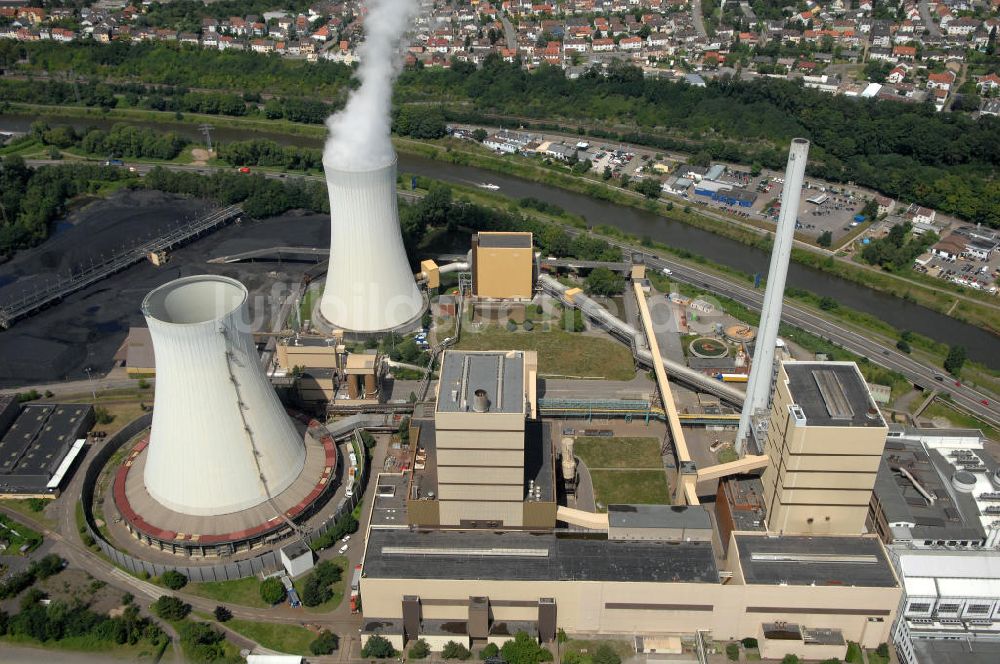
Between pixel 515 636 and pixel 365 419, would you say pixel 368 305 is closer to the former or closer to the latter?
pixel 365 419

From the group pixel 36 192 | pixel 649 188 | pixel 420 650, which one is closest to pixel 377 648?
pixel 420 650

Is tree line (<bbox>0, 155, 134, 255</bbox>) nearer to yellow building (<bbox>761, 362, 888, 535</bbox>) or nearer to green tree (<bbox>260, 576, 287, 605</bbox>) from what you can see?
green tree (<bbox>260, 576, 287, 605</bbox>)

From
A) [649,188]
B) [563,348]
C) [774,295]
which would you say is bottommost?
[563,348]

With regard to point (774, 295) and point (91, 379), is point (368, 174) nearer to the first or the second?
point (91, 379)

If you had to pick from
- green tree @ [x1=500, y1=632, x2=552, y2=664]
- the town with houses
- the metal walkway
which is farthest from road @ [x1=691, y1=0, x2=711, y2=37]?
green tree @ [x1=500, y1=632, x2=552, y2=664]

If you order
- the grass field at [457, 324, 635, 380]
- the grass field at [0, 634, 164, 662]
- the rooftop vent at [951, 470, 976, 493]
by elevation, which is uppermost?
the rooftop vent at [951, 470, 976, 493]

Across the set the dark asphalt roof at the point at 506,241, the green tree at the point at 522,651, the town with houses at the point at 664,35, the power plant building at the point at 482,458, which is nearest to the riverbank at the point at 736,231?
the dark asphalt roof at the point at 506,241

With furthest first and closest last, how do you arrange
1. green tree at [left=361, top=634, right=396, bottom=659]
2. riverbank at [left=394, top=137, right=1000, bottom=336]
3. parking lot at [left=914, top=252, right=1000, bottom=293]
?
parking lot at [left=914, top=252, right=1000, bottom=293] → riverbank at [left=394, top=137, right=1000, bottom=336] → green tree at [left=361, top=634, right=396, bottom=659]

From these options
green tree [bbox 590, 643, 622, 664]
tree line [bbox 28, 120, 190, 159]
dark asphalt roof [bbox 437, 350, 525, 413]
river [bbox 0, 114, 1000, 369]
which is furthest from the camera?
tree line [bbox 28, 120, 190, 159]
